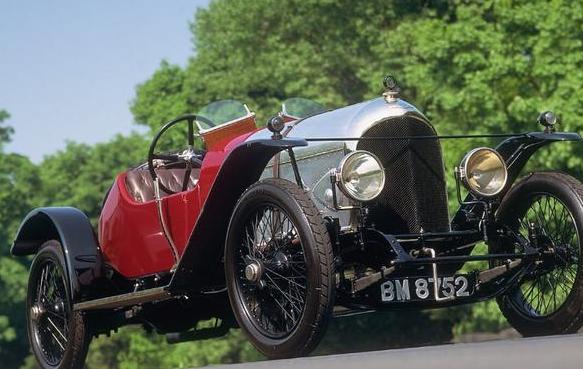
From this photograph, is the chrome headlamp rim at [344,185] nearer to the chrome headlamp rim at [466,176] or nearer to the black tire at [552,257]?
the chrome headlamp rim at [466,176]

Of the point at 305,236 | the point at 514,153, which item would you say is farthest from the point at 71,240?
the point at 514,153

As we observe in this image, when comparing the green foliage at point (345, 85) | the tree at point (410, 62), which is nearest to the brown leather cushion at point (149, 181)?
the tree at point (410, 62)

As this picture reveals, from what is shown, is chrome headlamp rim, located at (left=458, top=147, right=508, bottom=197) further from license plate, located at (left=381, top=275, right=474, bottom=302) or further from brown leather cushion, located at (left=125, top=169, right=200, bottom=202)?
brown leather cushion, located at (left=125, top=169, right=200, bottom=202)

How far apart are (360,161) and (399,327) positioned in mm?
35634

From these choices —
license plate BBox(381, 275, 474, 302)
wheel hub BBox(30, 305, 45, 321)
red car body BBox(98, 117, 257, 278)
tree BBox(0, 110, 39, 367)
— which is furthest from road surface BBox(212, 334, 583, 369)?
tree BBox(0, 110, 39, 367)

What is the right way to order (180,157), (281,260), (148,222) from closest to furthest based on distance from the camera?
(281,260) → (148,222) → (180,157)

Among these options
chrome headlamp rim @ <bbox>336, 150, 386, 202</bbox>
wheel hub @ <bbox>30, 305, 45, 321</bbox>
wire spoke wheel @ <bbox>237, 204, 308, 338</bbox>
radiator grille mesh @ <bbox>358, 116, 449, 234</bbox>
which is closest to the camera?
wire spoke wheel @ <bbox>237, 204, 308, 338</bbox>

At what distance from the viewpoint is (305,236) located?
235 inches

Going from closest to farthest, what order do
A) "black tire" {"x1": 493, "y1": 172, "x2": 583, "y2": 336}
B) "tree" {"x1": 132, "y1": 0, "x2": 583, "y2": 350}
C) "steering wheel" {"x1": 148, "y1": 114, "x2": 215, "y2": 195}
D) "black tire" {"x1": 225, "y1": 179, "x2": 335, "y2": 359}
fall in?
"black tire" {"x1": 225, "y1": 179, "x2": 335, "y2": 359} → "black tire" {"x1": 493, "y1": 172, "x2": 583, "y2": 336} → "steering wheel" {"x1": 148, "y1": 114, "x2": 215, "y2": 195} → "tree" {"x1": 132, "y1": 0, "x2": 583, "y2": 350}

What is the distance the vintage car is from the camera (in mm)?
6328

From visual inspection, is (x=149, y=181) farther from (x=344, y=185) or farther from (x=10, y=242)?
(x=10, y=242)

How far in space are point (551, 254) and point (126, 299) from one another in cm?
248

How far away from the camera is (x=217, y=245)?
6996 mm

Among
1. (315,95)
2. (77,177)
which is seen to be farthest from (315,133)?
(77,177)
